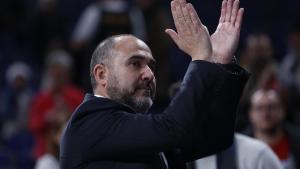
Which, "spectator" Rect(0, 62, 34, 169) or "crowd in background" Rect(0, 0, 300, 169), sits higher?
"crowd in background" Rect(0, 0, 300, 169)

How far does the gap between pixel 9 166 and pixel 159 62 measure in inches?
73.9

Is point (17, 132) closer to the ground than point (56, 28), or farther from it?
closer to the ground

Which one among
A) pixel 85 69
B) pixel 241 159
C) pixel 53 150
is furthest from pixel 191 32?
pixel 85 69

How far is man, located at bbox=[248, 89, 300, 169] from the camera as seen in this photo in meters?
5.31

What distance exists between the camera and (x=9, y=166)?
746cm

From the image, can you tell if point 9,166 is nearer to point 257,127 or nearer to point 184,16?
point 257,127

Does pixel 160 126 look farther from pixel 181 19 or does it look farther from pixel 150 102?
pixel 181 19

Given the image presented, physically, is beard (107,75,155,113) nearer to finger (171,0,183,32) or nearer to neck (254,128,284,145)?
finger (171,0,183,32)

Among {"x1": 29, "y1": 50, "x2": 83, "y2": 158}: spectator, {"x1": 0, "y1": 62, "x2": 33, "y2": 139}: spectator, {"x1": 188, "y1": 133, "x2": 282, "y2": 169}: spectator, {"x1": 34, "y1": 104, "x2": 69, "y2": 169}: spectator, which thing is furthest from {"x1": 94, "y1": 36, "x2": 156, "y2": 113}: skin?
{"x1": 0, "y1": 62, "x2": 33, "y2": 139}: spectator

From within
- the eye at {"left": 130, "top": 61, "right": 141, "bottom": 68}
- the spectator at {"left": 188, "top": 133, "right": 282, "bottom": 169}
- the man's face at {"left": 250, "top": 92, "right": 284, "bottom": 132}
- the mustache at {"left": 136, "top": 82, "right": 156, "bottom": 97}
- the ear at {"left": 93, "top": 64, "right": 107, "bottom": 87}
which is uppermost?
the eye at {"left": 130, "top": 61, "right": 141, "bottom": 68}

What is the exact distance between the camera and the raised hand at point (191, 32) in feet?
9.16

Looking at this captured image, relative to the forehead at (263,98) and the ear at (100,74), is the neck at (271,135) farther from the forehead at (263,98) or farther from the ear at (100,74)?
the ear at (100,74)

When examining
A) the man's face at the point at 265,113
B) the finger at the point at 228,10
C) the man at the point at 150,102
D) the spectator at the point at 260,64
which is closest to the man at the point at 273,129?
the man's face at the point at 265,113

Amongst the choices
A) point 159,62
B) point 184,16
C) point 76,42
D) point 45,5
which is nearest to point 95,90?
point 184,16
